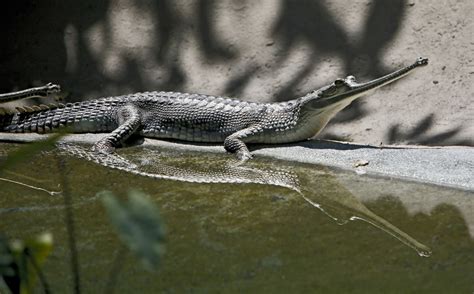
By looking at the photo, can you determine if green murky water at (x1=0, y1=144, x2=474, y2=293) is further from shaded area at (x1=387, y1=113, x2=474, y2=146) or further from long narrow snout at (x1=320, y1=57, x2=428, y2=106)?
shaded area at (x1=387, y1=113, x2=474, y2=146)

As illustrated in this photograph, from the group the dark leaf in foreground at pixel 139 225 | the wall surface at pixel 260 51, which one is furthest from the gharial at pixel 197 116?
the dark leaf in foreground at pixel 139 225

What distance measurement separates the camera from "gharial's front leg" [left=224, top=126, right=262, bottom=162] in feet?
19.0

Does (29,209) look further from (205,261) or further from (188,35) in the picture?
(188,35)

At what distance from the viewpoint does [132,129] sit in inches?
243

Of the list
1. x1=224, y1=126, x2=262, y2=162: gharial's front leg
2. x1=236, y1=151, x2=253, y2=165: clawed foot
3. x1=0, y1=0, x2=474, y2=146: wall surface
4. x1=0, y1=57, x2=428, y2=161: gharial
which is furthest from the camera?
x1=0, y1=0, x2=474, y2=146: wall surface

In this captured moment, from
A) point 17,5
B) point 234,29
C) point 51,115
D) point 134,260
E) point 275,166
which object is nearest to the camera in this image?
point 134,260

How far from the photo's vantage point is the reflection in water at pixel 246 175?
452 centimetres

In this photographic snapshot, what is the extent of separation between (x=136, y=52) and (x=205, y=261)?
3.72m

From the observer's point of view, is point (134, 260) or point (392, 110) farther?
point (392, 110)

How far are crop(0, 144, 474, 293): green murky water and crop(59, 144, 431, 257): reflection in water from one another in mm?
11

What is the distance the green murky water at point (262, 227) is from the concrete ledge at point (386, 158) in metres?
0.13

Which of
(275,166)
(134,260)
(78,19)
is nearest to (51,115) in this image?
(78,19)

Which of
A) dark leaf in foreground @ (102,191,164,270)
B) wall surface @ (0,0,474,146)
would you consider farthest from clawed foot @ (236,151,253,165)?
dark leaf in foreground @ (102,191,164,270)

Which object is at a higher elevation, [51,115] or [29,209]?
[51,115]
